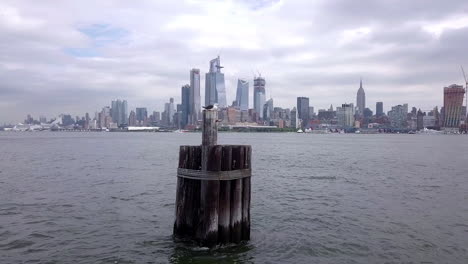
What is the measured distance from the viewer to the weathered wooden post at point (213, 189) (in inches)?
574

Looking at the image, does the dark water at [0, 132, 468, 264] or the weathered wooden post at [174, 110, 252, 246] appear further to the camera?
the dark water at [0, 132, 468, 264]

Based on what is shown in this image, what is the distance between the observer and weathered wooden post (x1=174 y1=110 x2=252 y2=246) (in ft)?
47.9

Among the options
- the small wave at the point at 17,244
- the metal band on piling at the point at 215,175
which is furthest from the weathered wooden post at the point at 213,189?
the small wave at the point at 17,244

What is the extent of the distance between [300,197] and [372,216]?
22.7 ft

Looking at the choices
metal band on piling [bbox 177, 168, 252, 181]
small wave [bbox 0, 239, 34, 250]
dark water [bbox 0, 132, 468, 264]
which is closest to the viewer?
metal band on piling [bbox 177, 168, 252, 181]

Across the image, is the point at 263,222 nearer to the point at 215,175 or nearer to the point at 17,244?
the point at 215,175

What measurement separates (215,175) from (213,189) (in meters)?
0.50

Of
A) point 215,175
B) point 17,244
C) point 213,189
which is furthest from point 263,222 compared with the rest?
point 17,244

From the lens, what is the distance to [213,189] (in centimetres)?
1455

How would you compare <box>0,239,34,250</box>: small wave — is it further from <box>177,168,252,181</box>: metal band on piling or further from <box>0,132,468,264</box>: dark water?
<box>177,168,252,181</box>: metal band on piling

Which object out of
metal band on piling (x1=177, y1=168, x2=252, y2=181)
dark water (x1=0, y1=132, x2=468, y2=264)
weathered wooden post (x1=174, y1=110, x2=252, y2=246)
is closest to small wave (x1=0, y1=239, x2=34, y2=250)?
dark water (x1=0, y1=132, x2=468, y2=264)

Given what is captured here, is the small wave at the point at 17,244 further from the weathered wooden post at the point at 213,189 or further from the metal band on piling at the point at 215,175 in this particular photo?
the metal band on piling at the point at 215,175

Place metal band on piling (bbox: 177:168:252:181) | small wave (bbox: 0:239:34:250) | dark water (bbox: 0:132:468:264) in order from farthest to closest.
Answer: small wave (bbox: 0:239:34:250) → dark water (bbox: 0:132:468:264) → metal band on piling (bbox: 177:168:252:181)

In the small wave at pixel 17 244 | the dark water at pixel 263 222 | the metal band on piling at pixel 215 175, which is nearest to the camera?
the metal band on piling at pixel 215 175
